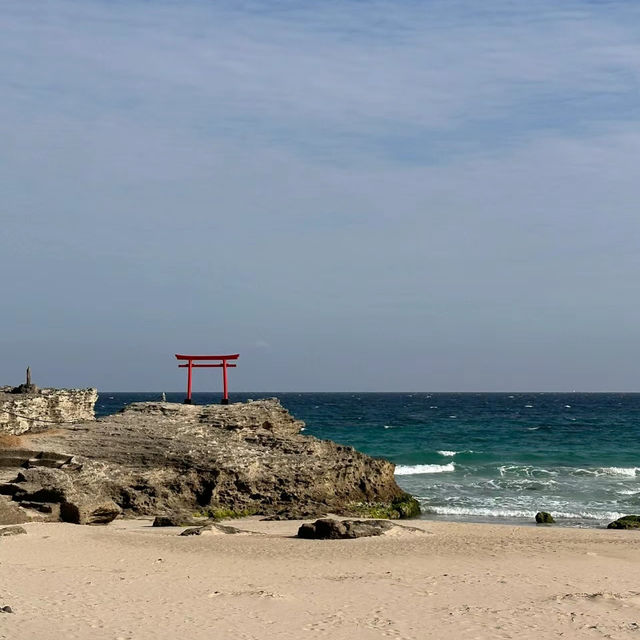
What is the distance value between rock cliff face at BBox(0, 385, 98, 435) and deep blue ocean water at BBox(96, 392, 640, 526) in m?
12.1

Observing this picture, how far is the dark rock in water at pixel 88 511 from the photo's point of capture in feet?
66.6

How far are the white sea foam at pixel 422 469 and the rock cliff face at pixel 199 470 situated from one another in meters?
12.6

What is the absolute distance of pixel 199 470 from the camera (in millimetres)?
25359

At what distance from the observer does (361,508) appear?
26.0 m

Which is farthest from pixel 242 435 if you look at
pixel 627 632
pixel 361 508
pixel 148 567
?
pixel 627 632

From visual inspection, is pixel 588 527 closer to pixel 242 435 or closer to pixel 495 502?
pixel 495 502

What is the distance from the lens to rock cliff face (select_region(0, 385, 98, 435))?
27.9 m

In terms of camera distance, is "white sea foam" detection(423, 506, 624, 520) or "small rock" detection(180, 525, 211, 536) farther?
"white sea foam" detection(423, 506, 624, 520)

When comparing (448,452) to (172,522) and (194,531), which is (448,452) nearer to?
(172,522)

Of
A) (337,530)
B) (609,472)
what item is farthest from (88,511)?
(609,472)

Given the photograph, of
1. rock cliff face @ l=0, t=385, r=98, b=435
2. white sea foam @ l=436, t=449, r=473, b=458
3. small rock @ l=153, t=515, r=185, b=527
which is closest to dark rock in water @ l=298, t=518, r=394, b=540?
small rock @ l=153, t=515, r=185, b=527

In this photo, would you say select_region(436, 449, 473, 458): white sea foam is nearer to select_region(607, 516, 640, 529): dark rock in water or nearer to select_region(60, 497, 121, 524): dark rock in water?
select_region(607, 516, 640, 529): dark rock in water

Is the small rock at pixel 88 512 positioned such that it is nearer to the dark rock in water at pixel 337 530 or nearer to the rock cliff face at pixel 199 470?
the rock cliff face at pixel 199 470

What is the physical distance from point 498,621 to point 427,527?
10756mm
